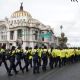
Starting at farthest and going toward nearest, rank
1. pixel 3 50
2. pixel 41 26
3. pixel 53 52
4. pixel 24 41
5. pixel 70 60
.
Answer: pixel 41 26 < pixel 24 41 < pixel 70 60 < pixel 53 52 < pixel 3 50

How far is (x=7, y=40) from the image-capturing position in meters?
107

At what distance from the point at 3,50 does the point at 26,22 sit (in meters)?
90.9

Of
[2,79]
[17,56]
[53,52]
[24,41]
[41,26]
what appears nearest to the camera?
[2,79]

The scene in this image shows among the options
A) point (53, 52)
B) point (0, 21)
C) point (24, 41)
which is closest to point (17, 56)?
point (53, 52)

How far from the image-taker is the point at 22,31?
99.7m

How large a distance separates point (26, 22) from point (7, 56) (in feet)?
296

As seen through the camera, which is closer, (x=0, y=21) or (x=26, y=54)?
(x=26, y=54)

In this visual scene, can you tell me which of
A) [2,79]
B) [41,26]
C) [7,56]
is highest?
[41,26]

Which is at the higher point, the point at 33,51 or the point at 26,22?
the point at 26,22

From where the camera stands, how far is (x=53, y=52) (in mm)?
19422

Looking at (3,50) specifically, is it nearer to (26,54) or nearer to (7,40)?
(26,54)

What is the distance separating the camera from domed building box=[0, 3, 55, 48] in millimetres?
102375

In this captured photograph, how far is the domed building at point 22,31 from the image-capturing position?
102 metres

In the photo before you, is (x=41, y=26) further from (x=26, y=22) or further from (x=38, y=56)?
(x=38, y=56)
